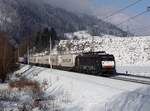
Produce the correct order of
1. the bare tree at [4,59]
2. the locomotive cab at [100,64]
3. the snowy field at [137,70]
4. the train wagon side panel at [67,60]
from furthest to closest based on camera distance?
1. the train wagon side panel at [67,60]
2. the bare tree at [4,59]
3. the snowy field at [137,70]
4. the locomotive cab at [100,64]

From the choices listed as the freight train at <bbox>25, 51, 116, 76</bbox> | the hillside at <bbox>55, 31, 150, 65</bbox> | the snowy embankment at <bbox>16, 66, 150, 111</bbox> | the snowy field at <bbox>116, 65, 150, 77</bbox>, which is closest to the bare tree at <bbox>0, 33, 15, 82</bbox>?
the freight train at <bbox>25, 51, 116, 76</bbox>

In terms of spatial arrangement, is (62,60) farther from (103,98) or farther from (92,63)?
(103,98)

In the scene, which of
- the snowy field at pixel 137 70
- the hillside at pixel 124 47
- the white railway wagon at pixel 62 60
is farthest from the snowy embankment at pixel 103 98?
the hillside at pixel 124 47

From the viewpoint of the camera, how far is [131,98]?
1683 centimetres

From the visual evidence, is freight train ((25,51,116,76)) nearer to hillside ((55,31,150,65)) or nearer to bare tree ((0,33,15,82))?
bare tree ((0,33,15,82))

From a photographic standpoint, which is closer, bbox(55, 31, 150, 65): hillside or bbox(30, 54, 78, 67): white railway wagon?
bbox(30, 54, 78, 67): white railway wagon

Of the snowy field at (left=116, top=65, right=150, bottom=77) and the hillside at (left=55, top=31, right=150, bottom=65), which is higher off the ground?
the hillside at (left=55, top=31, right=150, bottom=65)

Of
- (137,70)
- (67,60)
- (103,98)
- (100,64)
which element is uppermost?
(67,60)

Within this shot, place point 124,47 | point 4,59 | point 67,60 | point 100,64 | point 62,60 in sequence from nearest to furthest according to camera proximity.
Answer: point 100,64 < point 4,59 < point 67,60 < point 62,60 < point 124,47

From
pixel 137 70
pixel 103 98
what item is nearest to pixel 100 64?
pixel 137 70

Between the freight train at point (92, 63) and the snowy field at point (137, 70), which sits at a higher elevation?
the freight train at point (92, 63)

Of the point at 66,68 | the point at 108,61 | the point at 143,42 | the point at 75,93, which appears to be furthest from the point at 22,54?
the point at 75,93

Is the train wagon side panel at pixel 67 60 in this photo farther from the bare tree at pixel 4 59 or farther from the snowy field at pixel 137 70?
the bare tree at pixel 4 59

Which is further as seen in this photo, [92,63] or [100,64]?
[92,63]
